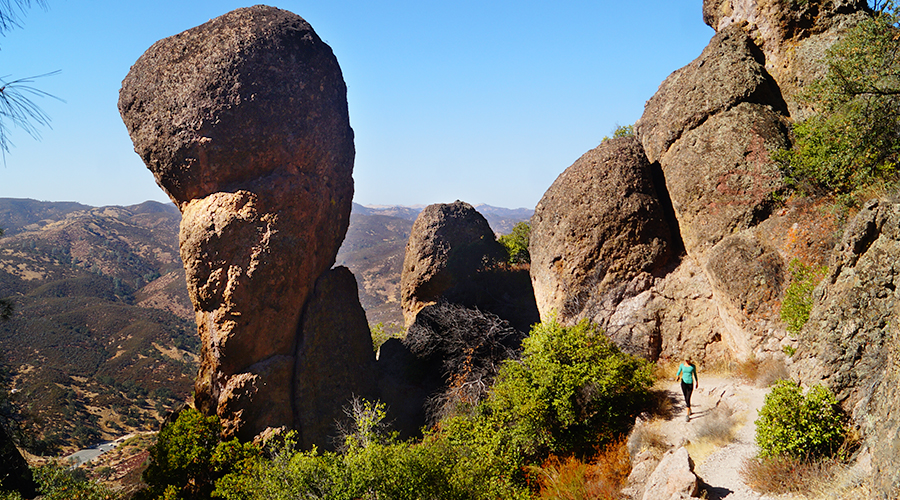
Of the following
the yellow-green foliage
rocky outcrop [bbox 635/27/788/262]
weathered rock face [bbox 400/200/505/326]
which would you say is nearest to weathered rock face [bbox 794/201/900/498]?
the yellow-green foliage

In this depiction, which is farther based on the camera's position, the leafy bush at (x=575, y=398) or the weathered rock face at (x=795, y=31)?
the weathered rock face at (x=795, y=31)

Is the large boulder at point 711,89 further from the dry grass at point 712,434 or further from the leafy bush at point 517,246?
the dry grass at point 712,434

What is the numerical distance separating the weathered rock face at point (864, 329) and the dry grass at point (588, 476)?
13.8 feet

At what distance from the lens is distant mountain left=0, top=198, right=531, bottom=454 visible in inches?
1839

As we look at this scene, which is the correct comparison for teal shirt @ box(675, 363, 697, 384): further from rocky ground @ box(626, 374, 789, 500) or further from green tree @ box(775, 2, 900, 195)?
green tree @ box(775, 2, 900, 195)

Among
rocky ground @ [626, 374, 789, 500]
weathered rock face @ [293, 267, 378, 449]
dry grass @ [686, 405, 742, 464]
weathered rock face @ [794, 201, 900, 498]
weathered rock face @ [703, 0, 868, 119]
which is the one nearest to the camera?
weathered rock face @ [794, 201, 900, 498]

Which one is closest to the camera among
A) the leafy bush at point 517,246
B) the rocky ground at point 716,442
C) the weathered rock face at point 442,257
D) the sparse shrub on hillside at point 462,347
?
the rocky ground at point 716,442

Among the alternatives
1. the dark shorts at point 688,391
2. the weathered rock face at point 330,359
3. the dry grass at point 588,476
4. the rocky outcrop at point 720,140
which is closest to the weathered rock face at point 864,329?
the dark shorts at point 688,391

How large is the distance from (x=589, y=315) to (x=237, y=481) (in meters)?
11.8

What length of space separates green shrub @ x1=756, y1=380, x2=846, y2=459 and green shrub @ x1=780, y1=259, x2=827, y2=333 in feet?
12.3

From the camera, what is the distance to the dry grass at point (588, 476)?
10.7 m

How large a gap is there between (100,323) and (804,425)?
7780cm

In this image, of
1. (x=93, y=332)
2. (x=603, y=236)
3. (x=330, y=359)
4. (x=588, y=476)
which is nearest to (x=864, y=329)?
(x=588, y=476)

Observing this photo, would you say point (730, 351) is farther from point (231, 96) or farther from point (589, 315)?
point (231, 96)
